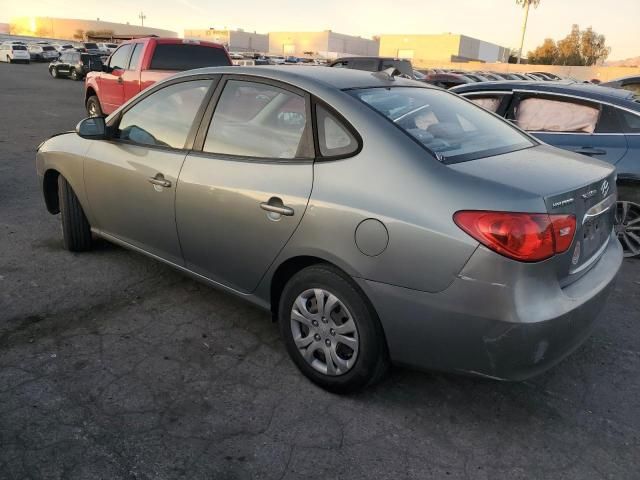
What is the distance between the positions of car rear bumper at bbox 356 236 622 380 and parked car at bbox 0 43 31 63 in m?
50.4

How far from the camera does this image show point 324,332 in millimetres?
2758

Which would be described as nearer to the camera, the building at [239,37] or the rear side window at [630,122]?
the rear side window at [630,122]

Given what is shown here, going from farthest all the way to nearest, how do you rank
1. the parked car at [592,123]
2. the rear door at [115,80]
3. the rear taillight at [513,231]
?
1. the rear door at [115,80]
2. the parked car at [592,123]
3. the rear taillight at [513,231]

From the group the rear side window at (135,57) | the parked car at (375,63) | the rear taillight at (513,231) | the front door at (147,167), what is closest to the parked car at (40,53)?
the parked car at (375,63)

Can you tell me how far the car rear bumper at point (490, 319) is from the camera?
2.21m

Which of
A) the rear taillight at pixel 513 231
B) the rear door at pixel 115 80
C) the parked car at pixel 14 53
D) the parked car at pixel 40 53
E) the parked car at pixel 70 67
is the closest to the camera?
the rear taillight at pixel 513 231

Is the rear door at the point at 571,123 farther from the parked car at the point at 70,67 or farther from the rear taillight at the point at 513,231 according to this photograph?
the parked car at the point at 70,67

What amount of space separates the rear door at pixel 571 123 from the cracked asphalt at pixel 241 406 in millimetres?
1669

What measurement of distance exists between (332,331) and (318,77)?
1.41m

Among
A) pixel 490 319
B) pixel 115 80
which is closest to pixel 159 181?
pixel 490 319

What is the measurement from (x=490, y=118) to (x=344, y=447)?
7.37ft

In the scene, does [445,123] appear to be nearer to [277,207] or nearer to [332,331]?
[277,207]

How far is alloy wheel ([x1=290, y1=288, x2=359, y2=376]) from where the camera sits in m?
2.66

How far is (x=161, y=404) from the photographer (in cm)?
272
